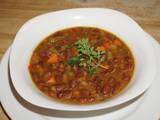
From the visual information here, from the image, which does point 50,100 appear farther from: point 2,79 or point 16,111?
point 2,79

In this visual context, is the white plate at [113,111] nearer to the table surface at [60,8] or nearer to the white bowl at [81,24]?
the white bowl at [81,24]

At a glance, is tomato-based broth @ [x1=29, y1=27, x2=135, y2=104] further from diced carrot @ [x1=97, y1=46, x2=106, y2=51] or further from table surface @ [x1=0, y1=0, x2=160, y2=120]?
table surface @ [x1=0, y1=0, x2=160, y2=120]

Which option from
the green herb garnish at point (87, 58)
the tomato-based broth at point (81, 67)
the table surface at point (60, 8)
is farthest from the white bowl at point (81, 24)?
the table surface at point (60, 8)

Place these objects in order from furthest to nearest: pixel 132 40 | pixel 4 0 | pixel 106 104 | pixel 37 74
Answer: pixel 4 0, pixel 132 40, pixel 37 74, pixel 106 104

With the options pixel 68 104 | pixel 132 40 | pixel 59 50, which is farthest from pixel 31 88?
pixel 132 40

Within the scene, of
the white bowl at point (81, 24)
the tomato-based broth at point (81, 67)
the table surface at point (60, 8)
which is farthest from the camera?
the table surface at point (60, 8)
